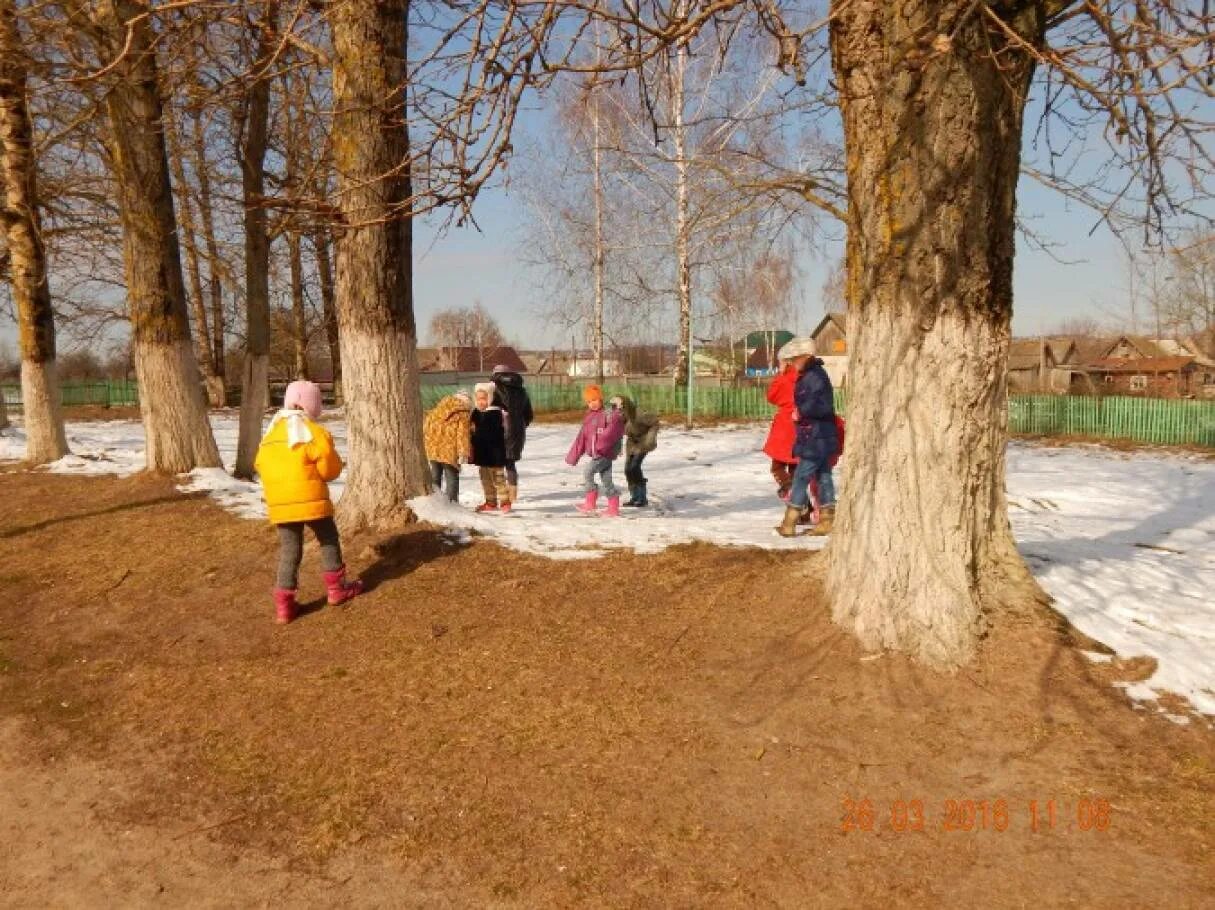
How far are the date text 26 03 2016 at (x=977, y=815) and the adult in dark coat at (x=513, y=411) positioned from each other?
5754mm

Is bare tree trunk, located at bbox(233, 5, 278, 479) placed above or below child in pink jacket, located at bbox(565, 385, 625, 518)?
above

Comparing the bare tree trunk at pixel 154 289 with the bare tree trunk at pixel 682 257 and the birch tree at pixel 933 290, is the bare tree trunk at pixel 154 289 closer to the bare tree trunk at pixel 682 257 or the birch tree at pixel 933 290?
the birch tree at pixel 933 290

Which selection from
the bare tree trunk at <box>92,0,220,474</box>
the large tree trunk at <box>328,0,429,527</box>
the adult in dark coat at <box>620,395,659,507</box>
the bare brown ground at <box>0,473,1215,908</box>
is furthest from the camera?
the bare tree trunk at <box>92,0,220,474</box>

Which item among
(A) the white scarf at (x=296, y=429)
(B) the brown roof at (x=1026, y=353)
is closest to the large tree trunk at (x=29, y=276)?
(A) the white scarf at (x=296, y=429)

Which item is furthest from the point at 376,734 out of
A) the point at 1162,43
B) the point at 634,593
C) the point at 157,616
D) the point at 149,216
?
the point at 149,216

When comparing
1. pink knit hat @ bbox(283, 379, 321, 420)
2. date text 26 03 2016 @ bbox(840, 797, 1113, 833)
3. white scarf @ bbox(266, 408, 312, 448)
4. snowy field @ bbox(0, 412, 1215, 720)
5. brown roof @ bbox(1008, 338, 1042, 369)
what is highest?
brown roof @ bbox(1008, 338, 1042, 369)

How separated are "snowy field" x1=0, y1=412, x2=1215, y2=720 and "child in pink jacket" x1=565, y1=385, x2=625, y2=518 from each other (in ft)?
1.48

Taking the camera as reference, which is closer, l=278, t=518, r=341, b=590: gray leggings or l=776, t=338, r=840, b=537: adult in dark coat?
l=278, t=518, r=341, b=590: gray leggings

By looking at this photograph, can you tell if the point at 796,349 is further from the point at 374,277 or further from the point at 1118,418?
the point at 1118,418

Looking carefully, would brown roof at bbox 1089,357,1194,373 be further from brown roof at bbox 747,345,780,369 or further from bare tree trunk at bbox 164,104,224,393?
bare tree trunk at bbox 164,104,224,393

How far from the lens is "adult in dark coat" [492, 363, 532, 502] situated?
27.3 feet

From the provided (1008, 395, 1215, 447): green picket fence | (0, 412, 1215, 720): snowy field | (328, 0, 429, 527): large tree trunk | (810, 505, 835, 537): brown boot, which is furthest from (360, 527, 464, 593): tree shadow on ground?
(1008, 395, 1215, 447): green picket fence

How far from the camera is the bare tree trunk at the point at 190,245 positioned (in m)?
9.59

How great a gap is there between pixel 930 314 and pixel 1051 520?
518 centimetres
